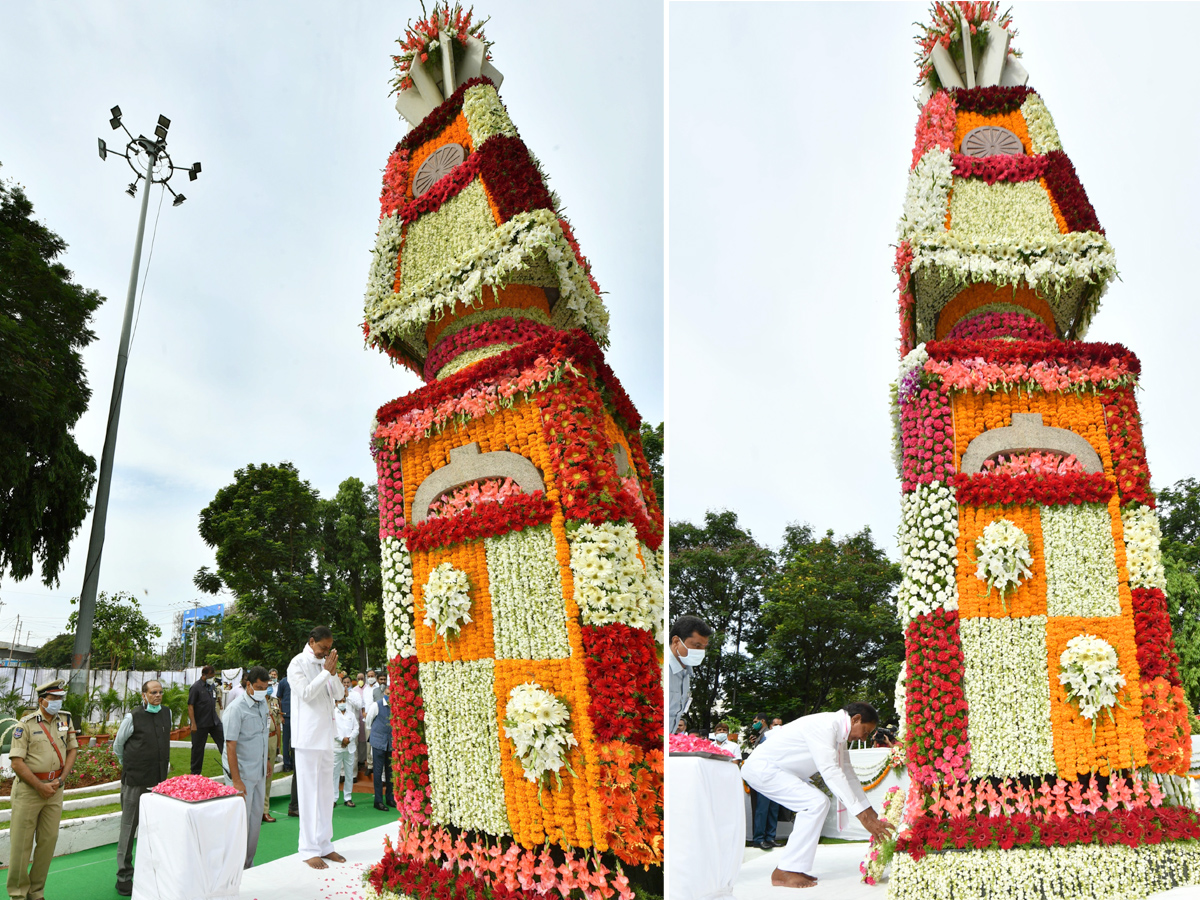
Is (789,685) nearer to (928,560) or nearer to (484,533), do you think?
(928,560)

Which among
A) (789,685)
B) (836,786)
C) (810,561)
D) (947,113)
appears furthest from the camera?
(810,561)

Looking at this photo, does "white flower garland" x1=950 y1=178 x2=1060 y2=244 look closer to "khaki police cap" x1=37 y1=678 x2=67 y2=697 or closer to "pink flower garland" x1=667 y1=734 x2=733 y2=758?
"pink flower garland" x1=667 y1=734 x2=733 y2=758

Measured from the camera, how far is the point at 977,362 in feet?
19.7

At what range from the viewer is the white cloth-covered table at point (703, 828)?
2.83 m

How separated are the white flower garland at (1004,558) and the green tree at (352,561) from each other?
12.5 meters

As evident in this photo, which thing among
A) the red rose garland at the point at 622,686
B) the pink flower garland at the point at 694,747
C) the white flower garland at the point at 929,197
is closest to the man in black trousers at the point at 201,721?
the red rose garland at the point at 622,686

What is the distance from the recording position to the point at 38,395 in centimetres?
745

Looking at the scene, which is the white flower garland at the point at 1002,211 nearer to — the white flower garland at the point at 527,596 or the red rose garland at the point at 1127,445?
the red rose garland at the point at 1127,445

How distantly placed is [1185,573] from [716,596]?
34.4ft

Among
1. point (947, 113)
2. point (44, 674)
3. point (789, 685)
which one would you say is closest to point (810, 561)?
point (789, 685)

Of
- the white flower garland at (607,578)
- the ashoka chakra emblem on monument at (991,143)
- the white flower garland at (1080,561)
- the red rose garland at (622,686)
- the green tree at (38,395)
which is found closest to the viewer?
the red rose garland at (622,686)

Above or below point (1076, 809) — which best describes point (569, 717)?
above

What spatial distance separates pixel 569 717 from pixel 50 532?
7449 mm

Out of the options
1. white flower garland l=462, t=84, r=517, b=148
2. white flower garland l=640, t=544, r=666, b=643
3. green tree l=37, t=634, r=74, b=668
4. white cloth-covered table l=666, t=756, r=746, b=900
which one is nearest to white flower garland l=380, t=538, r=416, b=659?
white flower garland l=640, t=544, r=666, b=643
